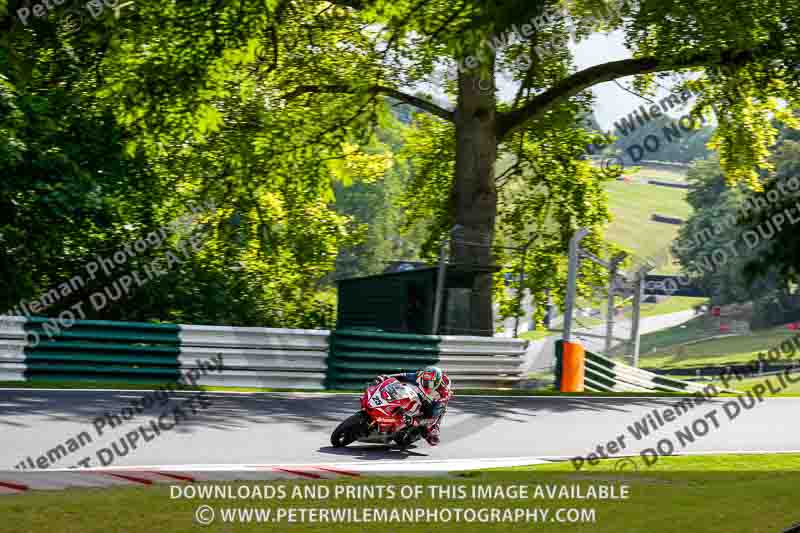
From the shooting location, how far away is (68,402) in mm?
13352

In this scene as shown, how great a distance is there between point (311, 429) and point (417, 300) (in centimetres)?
750

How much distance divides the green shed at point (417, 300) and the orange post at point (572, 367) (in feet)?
6.02

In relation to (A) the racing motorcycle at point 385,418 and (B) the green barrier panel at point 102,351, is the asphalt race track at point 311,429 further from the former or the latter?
(B) the green barrier panel at point 102,351

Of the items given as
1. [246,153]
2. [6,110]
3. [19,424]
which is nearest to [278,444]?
[19,424]

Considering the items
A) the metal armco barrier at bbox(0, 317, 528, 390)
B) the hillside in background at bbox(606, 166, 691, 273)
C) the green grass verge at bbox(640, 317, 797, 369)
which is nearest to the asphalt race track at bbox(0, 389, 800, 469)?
the metal armco barrier at bbox(0, 317, 528, 390)

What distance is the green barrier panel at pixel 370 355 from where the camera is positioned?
17.5m

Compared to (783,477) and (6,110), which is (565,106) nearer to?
(6,110)

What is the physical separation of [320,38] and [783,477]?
16340mm

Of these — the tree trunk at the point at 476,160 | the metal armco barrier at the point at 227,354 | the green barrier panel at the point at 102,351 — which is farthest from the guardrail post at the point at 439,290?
the green barrier panel at the point at 102,351

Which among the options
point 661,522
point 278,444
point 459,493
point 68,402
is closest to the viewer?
point 661,522

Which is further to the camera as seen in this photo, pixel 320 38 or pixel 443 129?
pixel 443 129

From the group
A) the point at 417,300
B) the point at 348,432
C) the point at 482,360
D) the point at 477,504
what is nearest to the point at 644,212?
the point at 417,300

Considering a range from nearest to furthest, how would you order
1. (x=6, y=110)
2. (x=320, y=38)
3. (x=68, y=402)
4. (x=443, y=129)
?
(x=68, y=402) < (x=6, y=110) < (x=320, y=38) < (x=443, y=129)

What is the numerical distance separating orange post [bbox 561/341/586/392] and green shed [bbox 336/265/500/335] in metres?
1.83
